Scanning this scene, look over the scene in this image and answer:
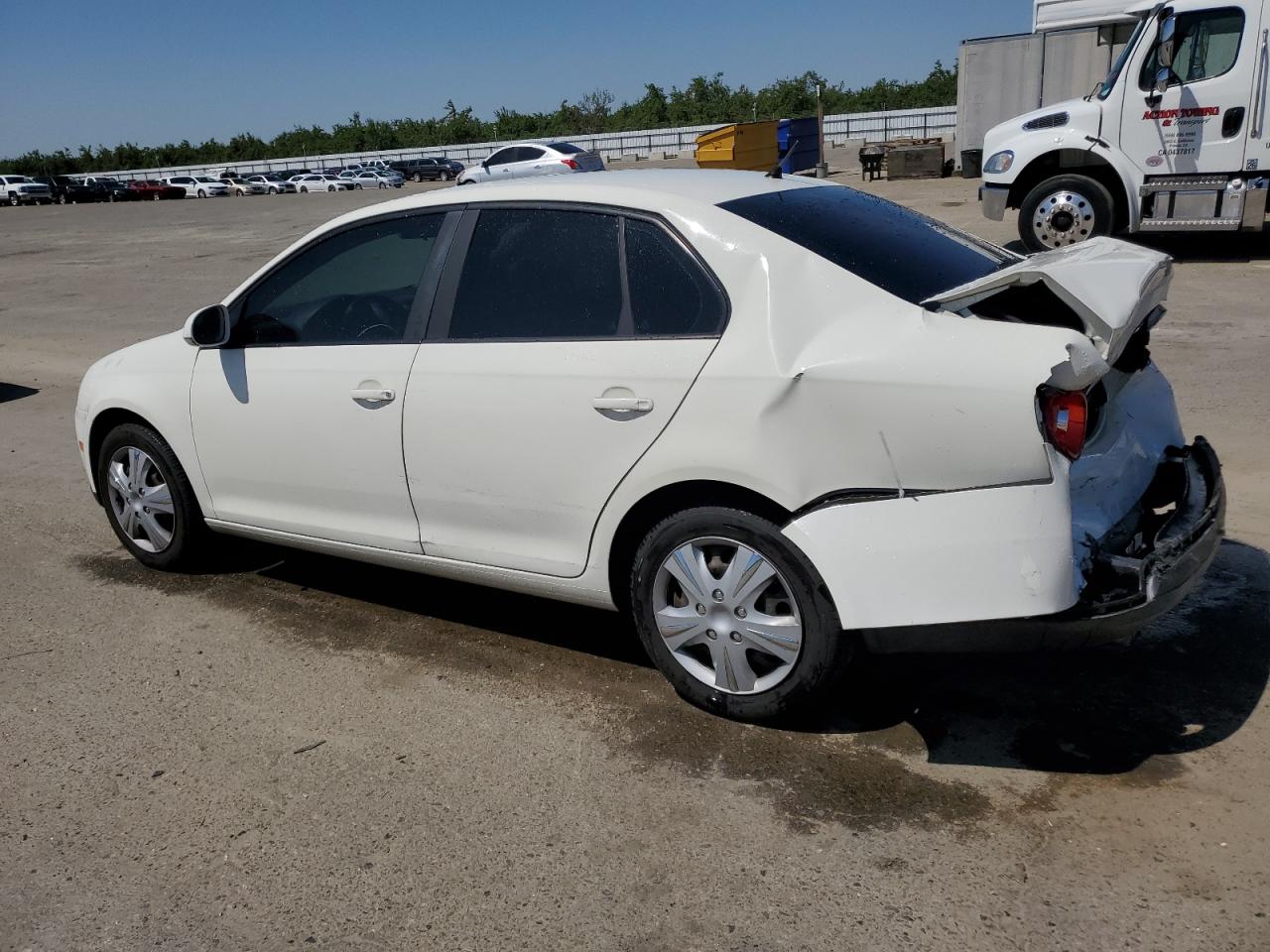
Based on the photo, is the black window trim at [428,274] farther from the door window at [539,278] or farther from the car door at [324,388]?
the door window at [539,278]

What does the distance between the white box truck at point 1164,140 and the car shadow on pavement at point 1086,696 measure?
8.66 metres

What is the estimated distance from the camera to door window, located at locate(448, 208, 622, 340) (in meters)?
A: 3.79

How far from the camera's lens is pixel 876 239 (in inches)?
151

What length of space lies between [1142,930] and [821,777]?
3.20ft

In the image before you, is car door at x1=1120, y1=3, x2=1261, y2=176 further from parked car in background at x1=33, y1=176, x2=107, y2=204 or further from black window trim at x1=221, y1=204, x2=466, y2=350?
parked car in background at x1=33, y1=176, x2=107, y2=204

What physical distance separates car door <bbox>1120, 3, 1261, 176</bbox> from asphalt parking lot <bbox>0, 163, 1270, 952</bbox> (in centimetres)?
775

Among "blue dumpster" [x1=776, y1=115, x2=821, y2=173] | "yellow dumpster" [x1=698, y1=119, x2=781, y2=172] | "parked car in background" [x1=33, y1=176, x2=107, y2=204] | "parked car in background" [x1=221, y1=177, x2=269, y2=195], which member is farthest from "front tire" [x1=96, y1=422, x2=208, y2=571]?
"parked car in background" [x1=33, y1=176, x2=107, y2=204]

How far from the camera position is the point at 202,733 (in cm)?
384

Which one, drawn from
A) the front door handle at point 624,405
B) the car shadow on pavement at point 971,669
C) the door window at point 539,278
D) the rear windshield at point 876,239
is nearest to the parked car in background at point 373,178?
the car shadow on pavement at point 971,669

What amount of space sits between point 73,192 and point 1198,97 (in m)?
63.9

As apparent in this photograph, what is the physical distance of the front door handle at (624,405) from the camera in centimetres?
356

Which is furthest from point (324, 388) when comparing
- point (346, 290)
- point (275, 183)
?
point (275, 183)

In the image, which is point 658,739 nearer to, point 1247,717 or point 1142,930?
point 1142,930

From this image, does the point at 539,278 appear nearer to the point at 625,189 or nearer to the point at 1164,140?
the point at 625,189
